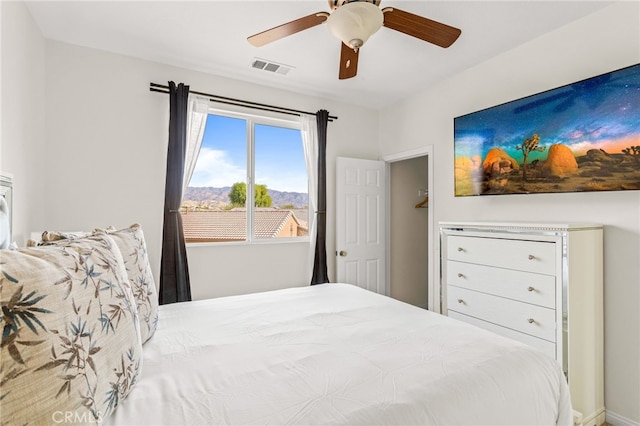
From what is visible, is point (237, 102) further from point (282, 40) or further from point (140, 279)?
point (140, 279)

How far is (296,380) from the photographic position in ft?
3.39

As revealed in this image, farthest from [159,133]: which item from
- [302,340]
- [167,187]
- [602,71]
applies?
[602,71]

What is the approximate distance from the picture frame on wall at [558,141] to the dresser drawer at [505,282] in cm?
74

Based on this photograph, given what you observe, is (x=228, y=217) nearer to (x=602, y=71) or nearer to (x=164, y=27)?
(x=164, y=27)

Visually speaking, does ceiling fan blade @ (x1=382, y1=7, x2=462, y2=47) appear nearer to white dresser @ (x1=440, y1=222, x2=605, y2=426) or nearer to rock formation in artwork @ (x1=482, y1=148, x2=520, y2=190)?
rock formation in artwork @ (x1=482, y1=148, x2=520, y2=190)

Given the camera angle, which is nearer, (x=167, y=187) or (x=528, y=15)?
(x=528, y=15)

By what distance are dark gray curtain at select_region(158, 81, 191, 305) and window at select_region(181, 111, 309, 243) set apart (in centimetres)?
22

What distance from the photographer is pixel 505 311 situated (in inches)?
87.6

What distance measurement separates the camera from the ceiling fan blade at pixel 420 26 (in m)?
1.76

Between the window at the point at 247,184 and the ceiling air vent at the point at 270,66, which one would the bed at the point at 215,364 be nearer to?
the window at the point at 247,184

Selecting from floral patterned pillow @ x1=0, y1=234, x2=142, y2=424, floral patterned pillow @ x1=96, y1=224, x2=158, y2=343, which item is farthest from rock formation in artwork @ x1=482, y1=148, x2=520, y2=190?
floral patterned pillow @ x1=0, y1=234, x2=142, y2=424

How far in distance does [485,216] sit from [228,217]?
2.52m

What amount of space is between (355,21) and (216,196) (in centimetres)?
221

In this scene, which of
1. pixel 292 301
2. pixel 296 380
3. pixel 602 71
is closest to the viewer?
pixel 296 380
